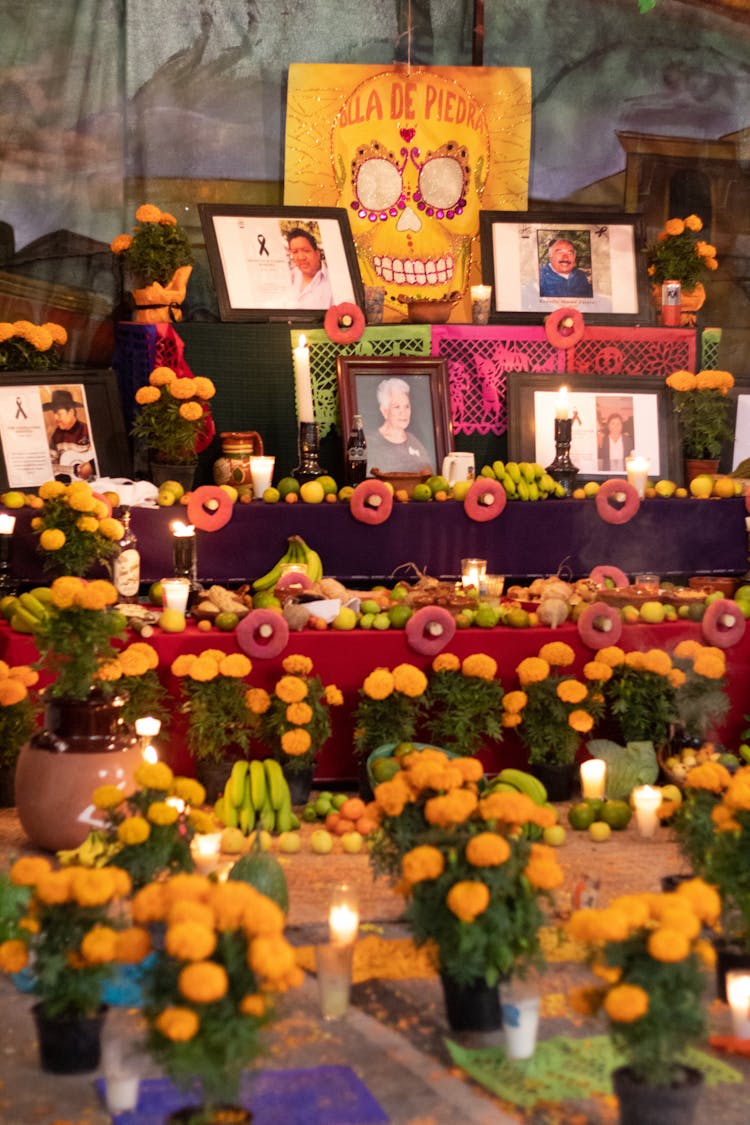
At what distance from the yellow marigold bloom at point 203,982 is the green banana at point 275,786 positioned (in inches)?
91.7

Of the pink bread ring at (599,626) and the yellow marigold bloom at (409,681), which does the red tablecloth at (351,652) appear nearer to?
the pink bread ring at (599,626)

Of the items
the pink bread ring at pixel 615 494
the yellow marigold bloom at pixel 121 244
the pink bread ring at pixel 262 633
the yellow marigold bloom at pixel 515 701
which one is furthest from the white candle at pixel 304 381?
the yellow marigold bloom at pixel 515 701

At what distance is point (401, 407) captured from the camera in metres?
7.14

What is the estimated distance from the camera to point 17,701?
5.31m

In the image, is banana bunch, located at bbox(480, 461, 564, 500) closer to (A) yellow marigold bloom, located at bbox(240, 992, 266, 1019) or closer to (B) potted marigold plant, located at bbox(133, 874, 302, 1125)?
(B) potted marigold plant, located at bbox(133, 874, 302, 1125)

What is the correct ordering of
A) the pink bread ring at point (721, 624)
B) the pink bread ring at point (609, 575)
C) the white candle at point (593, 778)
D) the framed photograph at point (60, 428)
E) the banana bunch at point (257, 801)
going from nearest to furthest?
the banana bunch at point (257, 801) < the white candle at point (593, 778) < the pink bread ring at point (721, 624) < the pink bread ring at point (609, 575) < the framed photograph at point (60, 428)

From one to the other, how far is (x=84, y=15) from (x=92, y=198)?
0.85m

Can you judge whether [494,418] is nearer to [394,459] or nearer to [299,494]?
[394,459]

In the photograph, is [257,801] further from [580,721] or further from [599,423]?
[599,423]

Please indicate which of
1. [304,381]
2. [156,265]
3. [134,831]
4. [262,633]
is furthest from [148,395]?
[134,831]

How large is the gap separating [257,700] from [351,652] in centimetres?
42

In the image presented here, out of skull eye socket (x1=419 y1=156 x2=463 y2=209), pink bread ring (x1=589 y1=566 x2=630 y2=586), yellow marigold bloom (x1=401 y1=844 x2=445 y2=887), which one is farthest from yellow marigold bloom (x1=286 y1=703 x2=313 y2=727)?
skull eye socket (x1=419 y1=156 x2=463 y2=209)

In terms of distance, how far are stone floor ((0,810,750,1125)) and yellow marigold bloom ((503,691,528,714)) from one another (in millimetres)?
1132

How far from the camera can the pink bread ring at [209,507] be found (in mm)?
6309
